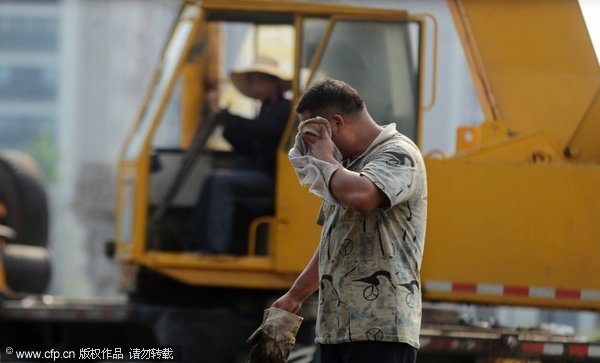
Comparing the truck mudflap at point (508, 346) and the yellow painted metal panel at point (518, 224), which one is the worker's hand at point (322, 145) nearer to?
the yellow painted metal panel at point (518, 224)

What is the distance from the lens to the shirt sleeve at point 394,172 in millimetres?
4555

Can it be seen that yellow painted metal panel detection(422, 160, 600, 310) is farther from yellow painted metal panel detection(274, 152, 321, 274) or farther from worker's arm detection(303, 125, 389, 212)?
worker's arm detection(303, 125, 389, 212)

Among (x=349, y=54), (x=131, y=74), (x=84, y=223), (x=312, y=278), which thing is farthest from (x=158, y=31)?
(x=312, y=278)

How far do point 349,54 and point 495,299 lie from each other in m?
1.75

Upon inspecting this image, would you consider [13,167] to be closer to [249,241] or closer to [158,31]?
[249,241]

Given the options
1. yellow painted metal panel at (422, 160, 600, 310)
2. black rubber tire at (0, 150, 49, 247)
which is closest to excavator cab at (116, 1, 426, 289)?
yellow painted metal panel at (422, 160, 600, 310)

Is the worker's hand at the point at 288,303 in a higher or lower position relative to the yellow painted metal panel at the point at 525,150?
lower

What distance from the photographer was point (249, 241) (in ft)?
28.2

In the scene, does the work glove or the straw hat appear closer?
the work glove

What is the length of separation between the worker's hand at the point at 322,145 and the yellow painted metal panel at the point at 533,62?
3586mm

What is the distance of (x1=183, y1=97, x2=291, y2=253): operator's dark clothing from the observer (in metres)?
8.50

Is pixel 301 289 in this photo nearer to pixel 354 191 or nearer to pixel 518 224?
pixel 354 191

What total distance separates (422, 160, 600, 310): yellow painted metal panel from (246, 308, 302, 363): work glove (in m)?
2.64

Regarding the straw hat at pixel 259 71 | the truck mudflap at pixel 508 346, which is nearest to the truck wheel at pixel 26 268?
the straw hat at pixel 259 71
